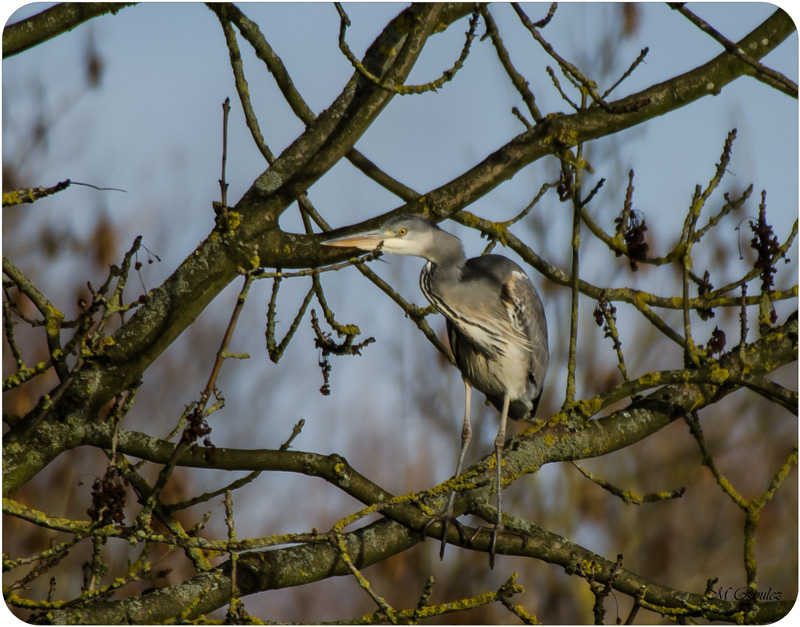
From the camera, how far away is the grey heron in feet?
12.2

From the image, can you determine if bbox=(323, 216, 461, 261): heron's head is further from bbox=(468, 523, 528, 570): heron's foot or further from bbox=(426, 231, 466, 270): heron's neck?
bbox=(468, 523, 528, 570): heron's foot

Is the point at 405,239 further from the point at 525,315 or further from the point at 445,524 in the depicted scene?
the point at 445,524

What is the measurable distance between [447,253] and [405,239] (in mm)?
343

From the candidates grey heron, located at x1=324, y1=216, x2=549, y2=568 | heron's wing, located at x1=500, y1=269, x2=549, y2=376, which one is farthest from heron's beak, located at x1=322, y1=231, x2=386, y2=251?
heron's wing, located at x1=500, y1=269, x2=549, y2=376

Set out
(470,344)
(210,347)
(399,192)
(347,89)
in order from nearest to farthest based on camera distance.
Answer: (347,89)
(399,192)
(470,344)
(210,347)

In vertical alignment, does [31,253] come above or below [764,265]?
above

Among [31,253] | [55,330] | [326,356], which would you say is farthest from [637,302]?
[31,253]

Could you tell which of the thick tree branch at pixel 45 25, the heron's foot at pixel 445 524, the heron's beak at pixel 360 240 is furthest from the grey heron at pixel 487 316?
the thick tree branch at pixel 45 25

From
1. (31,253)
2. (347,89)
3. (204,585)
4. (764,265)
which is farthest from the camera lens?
(31,253)

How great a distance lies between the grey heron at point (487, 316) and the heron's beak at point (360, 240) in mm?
136

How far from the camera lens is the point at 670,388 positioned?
3312mm

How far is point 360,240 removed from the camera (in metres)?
3.15

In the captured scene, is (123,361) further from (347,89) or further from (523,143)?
(523,143)

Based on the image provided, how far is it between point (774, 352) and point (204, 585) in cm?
226
